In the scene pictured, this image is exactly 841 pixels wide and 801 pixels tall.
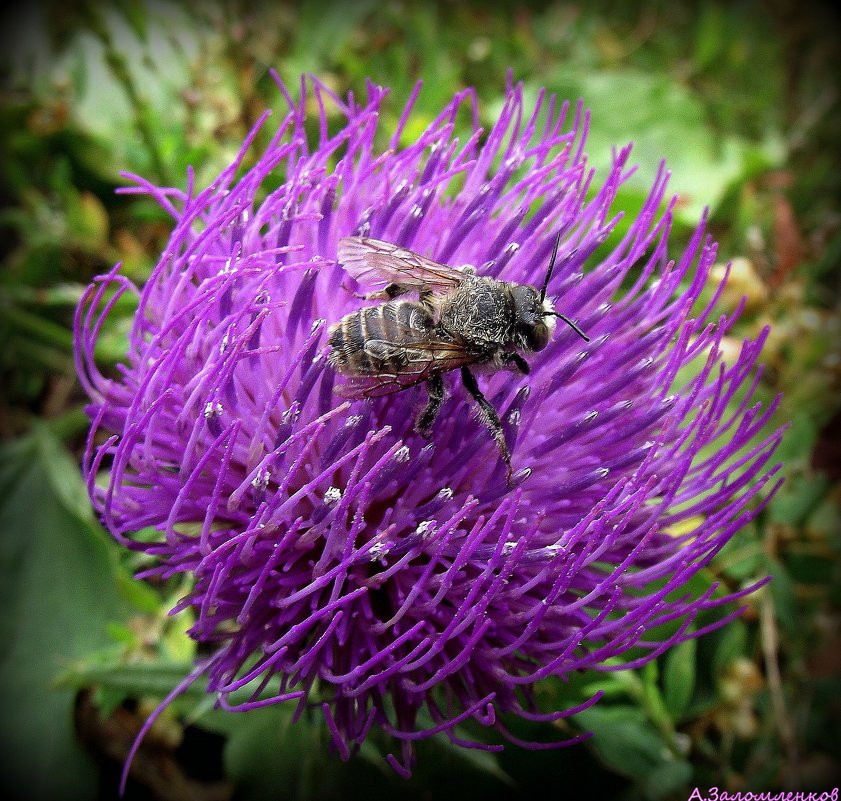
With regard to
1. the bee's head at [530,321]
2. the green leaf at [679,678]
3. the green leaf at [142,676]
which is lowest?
the green leaf at [679,678]

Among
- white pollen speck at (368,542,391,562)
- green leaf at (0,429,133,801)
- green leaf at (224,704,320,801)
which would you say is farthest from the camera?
green leaf at (0,429,133,801)

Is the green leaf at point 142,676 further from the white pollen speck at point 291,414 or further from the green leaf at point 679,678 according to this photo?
the green leaf at point 679,678

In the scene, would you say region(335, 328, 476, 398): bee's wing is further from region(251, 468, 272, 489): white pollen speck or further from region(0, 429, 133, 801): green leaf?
region(0, 429, 133, 801): green leaf

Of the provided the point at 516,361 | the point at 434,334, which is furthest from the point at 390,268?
the point at 516,361

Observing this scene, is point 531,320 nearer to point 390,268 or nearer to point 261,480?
point 390,268

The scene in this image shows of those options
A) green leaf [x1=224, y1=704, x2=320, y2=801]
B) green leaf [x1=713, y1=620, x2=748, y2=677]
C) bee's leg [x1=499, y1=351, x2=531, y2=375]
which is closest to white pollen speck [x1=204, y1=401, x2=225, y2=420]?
bee's leg [x1=499, y1=351, x2=531, y2=375]

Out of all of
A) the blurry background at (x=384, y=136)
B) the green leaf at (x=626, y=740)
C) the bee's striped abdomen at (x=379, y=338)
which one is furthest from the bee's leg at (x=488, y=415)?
the green leaf at (x=626, y=740)
